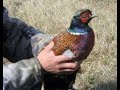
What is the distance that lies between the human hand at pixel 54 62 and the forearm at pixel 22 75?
0.21 ft

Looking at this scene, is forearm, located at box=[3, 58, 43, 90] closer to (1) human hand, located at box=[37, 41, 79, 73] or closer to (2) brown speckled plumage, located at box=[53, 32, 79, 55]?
(1) human hand, located at box=[37, 41, 79, 73]

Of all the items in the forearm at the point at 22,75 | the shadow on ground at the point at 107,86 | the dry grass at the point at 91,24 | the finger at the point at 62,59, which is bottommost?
the shadow on ground at the point at 107,86

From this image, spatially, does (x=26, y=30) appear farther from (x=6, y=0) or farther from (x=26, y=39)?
(x=6, y=0)

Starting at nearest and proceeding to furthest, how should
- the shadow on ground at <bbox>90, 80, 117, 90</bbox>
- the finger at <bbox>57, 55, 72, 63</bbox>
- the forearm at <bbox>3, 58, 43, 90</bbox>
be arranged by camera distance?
the finger at <bbox>57, 55, 72, 63</bbox> < the forearm at <bbox>3, 58, 43, 90</bbox> < the shadow on ground at <bbox>90, 80, 117, 90</bbox>

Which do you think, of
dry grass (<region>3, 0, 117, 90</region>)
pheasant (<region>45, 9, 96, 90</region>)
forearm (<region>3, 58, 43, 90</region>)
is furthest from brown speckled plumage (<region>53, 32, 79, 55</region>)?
dry grass (<region>3, 0, 117, 90</region>)

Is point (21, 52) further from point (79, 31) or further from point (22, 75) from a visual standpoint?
point (79, 31)

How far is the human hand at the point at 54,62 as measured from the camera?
8.54 ft

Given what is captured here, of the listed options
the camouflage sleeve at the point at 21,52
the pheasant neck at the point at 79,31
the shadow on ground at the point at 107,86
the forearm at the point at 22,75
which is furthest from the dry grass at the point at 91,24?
the pheasant neck at the point at 79,31

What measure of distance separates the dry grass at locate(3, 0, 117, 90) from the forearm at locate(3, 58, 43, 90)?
1.30 meters

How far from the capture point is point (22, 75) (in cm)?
274

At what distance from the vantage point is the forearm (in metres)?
2.70

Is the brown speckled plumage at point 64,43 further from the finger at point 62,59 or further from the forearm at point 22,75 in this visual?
the forearm at point 22,75

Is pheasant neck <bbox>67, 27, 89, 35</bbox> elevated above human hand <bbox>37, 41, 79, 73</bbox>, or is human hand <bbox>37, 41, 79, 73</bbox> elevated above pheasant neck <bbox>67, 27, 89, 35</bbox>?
pheasant neck <bbox>67, 27, 89, 35</bbox>

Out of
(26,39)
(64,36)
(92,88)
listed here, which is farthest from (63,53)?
(92,88)
